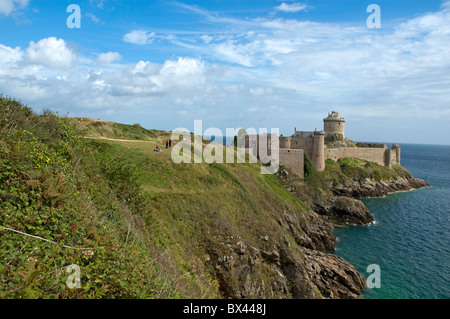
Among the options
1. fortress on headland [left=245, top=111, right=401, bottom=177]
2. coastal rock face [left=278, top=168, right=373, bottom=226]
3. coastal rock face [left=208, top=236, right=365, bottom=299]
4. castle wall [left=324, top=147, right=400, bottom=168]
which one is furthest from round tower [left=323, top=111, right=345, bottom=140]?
coastal rock face [left=208, top=236, right=365, bottom=299]

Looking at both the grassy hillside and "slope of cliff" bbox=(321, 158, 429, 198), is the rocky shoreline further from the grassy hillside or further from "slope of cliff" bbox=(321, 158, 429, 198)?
the grassy hillside

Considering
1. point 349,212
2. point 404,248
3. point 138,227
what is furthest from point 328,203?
point 138,227

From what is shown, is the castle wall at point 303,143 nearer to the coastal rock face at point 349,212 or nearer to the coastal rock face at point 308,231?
the coastal rock face at point 349,212

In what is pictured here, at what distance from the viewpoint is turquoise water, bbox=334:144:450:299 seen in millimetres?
24203

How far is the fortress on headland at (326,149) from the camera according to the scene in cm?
4784

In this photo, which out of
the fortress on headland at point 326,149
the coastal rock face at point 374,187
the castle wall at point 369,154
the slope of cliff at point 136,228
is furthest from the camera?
the castle wall at point 369,154

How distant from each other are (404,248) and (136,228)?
32.2 metres

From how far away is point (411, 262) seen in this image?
92.6 feet

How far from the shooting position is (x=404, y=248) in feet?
103

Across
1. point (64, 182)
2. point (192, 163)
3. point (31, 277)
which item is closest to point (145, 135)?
point (192, 163)

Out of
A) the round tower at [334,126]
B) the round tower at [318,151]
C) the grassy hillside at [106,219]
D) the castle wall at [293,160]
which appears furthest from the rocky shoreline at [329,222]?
the round tower at [334,126]
